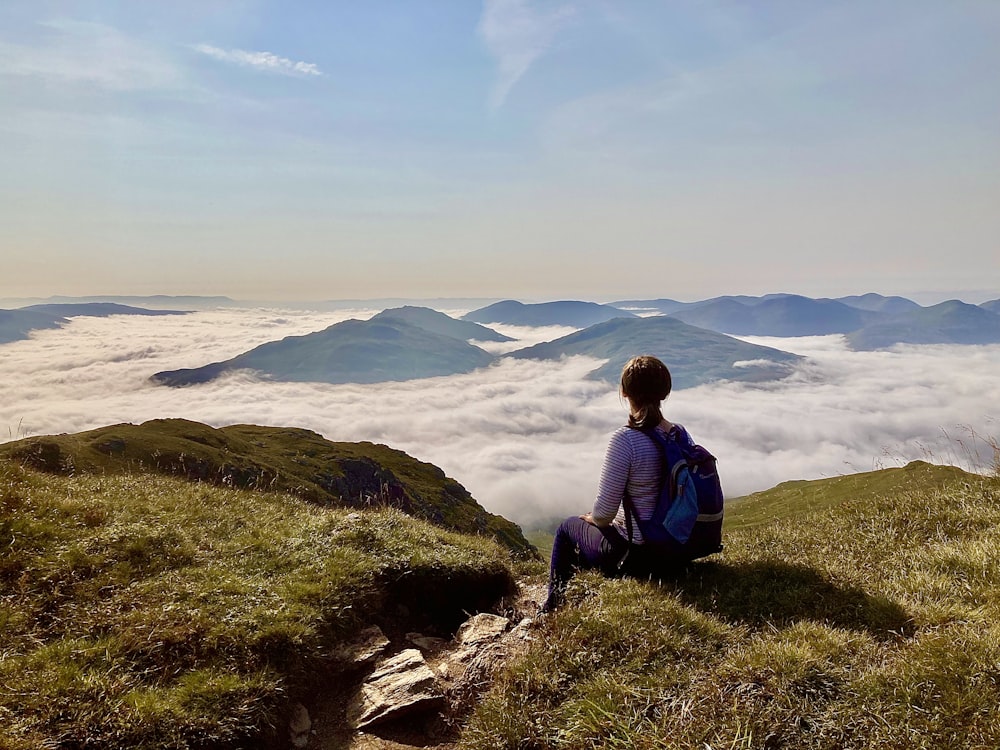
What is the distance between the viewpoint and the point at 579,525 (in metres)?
8.75

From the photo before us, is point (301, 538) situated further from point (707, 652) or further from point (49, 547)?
point (707, 652)

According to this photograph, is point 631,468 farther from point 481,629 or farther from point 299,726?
point 299,726

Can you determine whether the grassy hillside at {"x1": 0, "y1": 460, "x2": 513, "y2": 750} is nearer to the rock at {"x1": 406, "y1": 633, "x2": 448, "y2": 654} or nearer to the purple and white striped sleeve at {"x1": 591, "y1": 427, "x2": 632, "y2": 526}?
the rock at {"x1": 406, "y1": 633, "x2": 448, "y2": 654}

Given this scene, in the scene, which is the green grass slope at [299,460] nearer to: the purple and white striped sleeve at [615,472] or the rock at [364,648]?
the rock at [364,648]

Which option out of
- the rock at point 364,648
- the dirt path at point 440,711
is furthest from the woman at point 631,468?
the rock at point 364,648

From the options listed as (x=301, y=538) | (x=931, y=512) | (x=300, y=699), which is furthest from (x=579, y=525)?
(x=931, y=512)

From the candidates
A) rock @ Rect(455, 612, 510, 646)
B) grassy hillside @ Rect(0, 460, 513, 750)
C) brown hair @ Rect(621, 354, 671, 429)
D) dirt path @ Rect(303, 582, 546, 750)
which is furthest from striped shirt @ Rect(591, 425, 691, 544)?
grassy hillside @ Rect(0, 460, 513, 750)

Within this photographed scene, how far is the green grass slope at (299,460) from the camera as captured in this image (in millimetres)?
96125

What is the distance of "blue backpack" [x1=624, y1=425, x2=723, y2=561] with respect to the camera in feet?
25.3

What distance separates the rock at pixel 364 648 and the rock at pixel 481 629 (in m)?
1.28

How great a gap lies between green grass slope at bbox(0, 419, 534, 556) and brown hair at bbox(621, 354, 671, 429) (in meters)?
76.9

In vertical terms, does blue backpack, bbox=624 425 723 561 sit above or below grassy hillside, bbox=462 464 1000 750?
A: above

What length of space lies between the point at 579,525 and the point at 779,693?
395 cm

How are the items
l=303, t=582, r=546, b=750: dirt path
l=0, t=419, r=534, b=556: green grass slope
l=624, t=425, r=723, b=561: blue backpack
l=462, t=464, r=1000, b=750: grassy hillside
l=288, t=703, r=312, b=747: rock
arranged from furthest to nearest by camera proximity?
l=0, t=419, r=534, b=556: green grass slope → l=624, t=425, r=723, b=561: blue backpack → l=303, t=582, r=546, b=750: dirt path → l=288, t=703, r=312, b=747: rock → l=462, t=464, r=1000, b=750: grassy hillside
